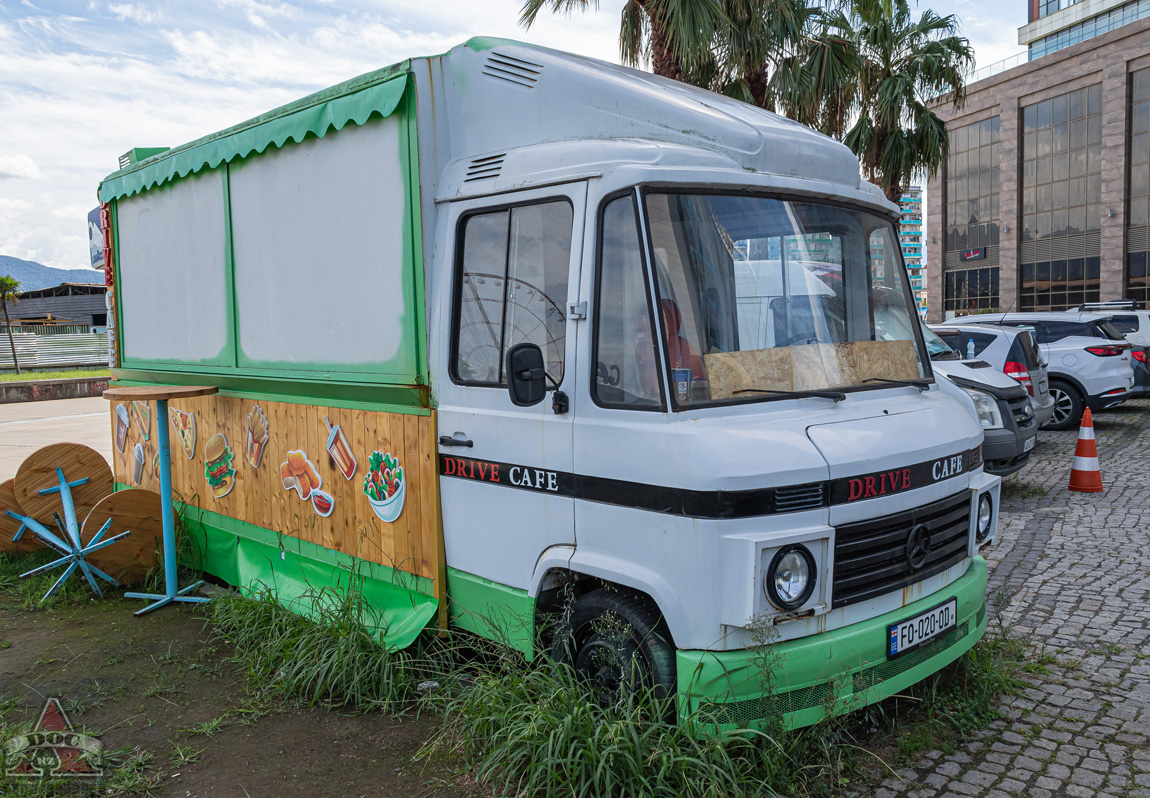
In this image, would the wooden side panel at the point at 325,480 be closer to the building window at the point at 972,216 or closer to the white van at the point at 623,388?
the white van at the point at 623,388

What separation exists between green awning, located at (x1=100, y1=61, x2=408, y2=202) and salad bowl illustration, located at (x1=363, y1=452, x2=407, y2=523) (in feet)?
5.62

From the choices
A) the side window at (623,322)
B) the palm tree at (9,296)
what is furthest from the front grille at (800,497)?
the palm tree at (9,296)

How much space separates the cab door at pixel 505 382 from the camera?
3609 mm

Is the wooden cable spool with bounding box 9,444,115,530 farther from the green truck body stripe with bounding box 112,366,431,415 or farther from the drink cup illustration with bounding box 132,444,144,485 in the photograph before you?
the green truck body stripe with bounding box 112,366,431,415

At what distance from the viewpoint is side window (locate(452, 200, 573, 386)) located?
3.64 metres

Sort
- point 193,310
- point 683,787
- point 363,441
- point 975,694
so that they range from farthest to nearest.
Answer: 1. point 193,310
2. point 363,441
3. point 975,694
4. point 683,787

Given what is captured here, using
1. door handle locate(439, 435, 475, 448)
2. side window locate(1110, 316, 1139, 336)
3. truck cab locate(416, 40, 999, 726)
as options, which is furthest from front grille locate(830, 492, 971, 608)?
side window locate(1110, 316, 1139, 336)

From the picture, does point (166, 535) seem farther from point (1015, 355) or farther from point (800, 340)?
point (1015, 355)

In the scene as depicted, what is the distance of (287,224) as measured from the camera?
517 cm

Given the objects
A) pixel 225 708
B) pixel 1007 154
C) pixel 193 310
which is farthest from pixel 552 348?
pixel 1007 154

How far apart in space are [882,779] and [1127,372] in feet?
39.5

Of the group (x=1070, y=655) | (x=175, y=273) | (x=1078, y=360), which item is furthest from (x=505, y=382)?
(x=1078, y=360)

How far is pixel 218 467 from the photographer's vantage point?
20.2ft

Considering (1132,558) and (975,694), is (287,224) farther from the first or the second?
(1132,558)
